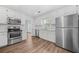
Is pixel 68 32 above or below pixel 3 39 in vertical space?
above

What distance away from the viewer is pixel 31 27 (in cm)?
546

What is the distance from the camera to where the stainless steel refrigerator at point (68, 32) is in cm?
221

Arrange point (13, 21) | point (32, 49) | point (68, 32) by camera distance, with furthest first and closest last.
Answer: point (13, 21) → point (32, 49) → point (68, 32)

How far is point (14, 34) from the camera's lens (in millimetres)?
3316

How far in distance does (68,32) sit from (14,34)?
2.63 metres

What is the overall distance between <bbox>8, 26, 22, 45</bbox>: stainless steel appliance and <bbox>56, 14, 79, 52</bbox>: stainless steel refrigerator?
220cm

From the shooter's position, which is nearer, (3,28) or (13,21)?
(3,28)

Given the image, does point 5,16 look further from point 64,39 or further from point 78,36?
point 78,36

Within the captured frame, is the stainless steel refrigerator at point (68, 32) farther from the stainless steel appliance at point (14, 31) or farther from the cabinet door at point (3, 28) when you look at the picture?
the cabinet door at point (3, 28)

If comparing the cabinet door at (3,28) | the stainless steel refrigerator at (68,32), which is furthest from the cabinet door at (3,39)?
the stainless steel refrigerator at (68,32)

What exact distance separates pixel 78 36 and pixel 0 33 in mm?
3127

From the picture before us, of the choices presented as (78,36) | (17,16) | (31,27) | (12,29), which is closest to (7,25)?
(12,29)

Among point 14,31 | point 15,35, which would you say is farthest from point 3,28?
point 15,35

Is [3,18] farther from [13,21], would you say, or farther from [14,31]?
[14,31]
